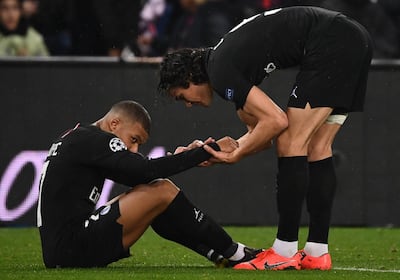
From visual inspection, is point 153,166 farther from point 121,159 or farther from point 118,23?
point 118,23

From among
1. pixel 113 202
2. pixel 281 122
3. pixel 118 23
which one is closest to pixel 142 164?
pixel 113 202

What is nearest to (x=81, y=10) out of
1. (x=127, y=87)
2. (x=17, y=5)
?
(x=17, y=5)

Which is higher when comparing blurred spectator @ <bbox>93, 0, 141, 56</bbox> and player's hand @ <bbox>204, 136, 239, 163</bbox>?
player's hand @ <bbox>204, 136, 239, 163</bbox>

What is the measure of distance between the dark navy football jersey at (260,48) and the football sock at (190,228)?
67 centimetres

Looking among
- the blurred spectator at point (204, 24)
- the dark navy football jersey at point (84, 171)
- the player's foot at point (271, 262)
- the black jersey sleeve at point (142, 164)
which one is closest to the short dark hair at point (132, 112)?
the dark navy football jersey at point (84, 171)

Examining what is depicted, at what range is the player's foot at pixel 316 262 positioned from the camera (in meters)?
6.85

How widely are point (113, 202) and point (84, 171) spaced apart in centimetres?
24

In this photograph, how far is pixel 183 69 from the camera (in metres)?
6.70

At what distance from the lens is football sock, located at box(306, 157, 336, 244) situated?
271 inches

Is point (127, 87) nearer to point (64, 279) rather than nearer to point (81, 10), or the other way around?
point (81, 10)

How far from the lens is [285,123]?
21.4 ft

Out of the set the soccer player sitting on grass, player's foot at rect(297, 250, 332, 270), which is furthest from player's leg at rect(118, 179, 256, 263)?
player's foot at rect(297, 250, 332, 270)

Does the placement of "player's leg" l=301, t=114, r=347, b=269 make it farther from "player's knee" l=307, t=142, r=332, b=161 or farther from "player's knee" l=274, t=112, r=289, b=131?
"player's knee" l=274, t=112, r=289, b=131

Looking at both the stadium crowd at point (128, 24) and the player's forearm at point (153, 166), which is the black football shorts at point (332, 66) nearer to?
the player's forearm at point (153, 166)
